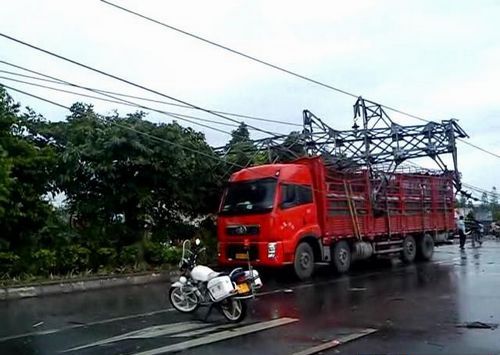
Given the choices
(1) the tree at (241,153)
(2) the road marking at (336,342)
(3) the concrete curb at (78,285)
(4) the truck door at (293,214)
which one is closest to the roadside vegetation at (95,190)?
(3) the concrete curb at (78,285)

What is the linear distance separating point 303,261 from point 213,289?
6572 millimetres

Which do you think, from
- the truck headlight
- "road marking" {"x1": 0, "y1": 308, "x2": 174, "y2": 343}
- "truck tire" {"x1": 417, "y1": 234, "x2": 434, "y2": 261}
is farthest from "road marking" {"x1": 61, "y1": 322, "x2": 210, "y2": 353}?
"truck tire" {"x1": 417, "y1": 234, "x2": 434, "y2": 261}

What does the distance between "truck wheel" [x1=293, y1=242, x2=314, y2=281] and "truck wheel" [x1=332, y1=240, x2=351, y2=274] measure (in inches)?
45.3

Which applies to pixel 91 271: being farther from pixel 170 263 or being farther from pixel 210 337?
pixel 210 337

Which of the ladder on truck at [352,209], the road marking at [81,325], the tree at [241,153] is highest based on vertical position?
the tree at [241,153]

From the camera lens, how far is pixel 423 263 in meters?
20.1

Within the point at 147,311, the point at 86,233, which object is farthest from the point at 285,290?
the point at 86,233

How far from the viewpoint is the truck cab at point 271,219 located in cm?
1502

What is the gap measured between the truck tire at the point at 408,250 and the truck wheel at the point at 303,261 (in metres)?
5.51

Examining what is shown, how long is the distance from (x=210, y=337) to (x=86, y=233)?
978 centimetres

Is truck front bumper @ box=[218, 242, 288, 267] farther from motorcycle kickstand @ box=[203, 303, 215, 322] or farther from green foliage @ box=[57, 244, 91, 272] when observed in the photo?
motorcycle kickstand @ box=[203, 303, 215, 322]

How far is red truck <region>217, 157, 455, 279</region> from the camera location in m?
15.2

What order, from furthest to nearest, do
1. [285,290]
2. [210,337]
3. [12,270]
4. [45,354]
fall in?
[12,270], [285,290], [210,337], [45,354]

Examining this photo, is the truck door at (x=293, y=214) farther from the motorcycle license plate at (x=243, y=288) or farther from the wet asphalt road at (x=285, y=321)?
the motorcycle license plate at (x=243, y=288)
